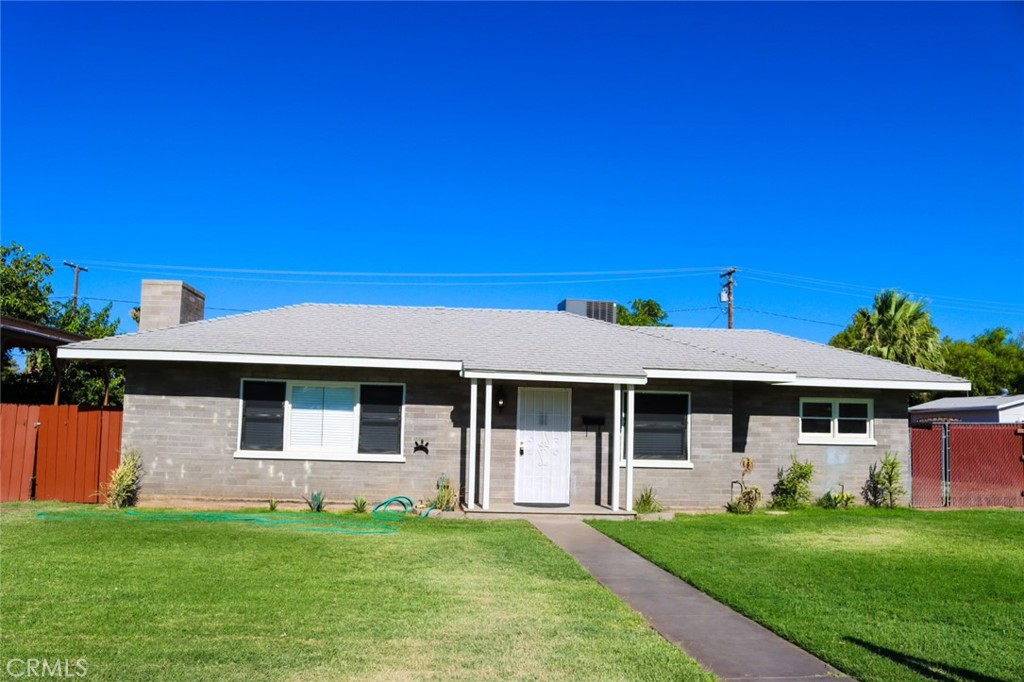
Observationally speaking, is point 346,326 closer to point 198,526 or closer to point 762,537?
point 198,526

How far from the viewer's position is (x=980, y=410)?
99.5 ft

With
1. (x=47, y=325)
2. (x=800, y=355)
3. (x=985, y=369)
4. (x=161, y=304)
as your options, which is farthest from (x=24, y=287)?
(x=985, y=369)

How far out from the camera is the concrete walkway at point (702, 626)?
6.70 metres

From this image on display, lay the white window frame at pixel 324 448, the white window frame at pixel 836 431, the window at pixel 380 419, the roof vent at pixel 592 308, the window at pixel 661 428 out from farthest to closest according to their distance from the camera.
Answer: the roof vent at pixel 592 308 → the white window frame at pixel 836 431 → the window at pixel 661 428 → the window at pixel 380 419 → the white window frame at pixel 324 448

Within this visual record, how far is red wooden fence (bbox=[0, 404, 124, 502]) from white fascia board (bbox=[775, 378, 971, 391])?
12942 mm

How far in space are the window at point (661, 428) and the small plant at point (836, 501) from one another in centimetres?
328

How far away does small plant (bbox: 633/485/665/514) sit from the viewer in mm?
16464

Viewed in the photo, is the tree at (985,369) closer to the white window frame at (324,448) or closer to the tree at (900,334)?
the tree at (900,334)

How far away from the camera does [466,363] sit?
16047mm

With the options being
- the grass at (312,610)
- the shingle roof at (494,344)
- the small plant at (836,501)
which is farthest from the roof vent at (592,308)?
the grass at (312,610)

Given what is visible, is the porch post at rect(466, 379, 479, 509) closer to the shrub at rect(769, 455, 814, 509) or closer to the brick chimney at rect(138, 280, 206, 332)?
the shrub at rect(769, 455, 814, 509)

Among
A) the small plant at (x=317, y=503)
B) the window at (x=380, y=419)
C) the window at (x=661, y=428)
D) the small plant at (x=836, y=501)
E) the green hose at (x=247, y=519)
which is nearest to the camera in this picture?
the green hose at (x=247, y=519)

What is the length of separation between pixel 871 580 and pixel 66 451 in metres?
13.9

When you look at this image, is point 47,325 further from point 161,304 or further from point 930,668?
point 930,668
